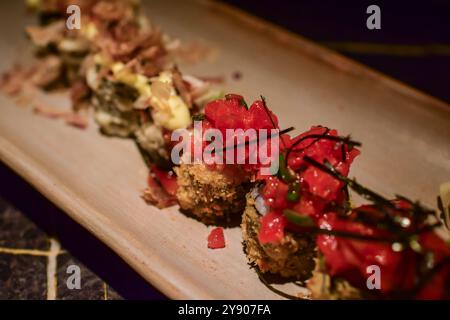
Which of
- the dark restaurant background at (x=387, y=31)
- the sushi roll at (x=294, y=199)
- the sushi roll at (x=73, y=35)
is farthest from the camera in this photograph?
the dark restaurant background at (x=387, y=31)

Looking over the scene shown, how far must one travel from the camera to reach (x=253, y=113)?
8.21 ft

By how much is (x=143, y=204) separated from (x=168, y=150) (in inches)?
13.0

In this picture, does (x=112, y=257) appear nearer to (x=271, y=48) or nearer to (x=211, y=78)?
(x=211, y=78)

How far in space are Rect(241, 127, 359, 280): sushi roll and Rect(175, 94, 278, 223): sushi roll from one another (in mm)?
161

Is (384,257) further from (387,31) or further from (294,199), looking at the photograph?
(387,31)

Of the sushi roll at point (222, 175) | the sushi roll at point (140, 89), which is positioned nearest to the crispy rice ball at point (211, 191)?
the sushi roll at point (222, 175)

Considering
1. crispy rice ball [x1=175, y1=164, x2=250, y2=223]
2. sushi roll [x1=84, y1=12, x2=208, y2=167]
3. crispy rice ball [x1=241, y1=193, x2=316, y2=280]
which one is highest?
sushi roll [x1=84, y1=12, x2=208, y2=167]

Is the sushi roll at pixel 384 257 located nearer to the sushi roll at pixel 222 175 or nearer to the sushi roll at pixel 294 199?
the sushi roll at pixel 294 199

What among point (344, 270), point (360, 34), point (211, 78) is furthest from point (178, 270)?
point (360, 34)

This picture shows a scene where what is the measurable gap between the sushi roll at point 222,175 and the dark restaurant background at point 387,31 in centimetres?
222

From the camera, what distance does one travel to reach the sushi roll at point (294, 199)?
2217mm

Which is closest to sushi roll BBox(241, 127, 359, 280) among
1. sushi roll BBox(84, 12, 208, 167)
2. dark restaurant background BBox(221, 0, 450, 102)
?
sushi roll BBox(84, 12, 208, 167)

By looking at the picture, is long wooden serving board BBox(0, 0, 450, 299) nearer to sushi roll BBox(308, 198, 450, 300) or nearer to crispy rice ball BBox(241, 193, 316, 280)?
crispy rice ball BBox(241, 193, 316, 280)

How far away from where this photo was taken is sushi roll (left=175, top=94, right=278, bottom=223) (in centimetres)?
249
